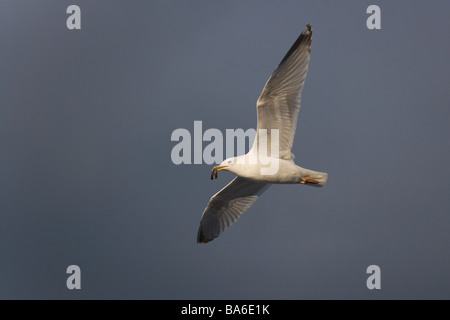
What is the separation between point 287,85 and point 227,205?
11.0 feet

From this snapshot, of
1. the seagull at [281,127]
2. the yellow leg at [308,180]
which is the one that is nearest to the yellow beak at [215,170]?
the seagull at [281,127]

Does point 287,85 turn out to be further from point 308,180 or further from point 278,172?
point 308,180

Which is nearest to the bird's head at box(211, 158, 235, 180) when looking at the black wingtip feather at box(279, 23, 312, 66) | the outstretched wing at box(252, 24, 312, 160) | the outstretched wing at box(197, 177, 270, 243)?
the outstretched wing at box(252, 24, 312, 160)

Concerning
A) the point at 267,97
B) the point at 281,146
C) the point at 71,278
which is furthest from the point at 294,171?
the point at 71,278

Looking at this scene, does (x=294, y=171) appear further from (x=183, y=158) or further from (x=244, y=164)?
(x=183, y=158)

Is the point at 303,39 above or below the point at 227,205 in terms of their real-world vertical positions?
above

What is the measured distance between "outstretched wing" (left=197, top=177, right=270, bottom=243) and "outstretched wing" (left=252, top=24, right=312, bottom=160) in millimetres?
2034

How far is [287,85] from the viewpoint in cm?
1316

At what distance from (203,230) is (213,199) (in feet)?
2.98

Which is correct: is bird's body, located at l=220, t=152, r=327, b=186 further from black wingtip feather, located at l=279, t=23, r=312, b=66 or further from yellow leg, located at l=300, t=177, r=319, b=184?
black wingtip feather, located at l=279, t=23, r=312, b=66

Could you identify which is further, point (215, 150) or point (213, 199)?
point (213, 199)

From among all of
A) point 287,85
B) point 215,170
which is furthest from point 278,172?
point 287,85

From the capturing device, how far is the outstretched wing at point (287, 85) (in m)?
13.1

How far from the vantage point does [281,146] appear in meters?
13.6
